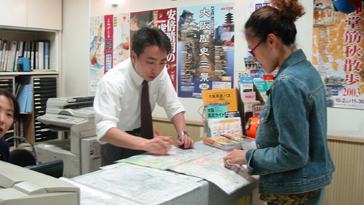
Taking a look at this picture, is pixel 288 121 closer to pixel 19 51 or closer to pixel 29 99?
pixel 29 99

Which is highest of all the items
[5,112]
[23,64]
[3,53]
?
[3,53]

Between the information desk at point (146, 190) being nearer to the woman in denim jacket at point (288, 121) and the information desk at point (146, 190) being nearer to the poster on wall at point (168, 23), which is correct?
the woman in denim jacket at point (288, 121)

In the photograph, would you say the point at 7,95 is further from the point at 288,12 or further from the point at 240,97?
the point at 240,97

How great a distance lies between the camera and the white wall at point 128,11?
2.47 metres

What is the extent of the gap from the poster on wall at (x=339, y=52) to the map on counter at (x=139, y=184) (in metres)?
1.75

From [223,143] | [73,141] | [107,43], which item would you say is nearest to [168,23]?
[107,43]

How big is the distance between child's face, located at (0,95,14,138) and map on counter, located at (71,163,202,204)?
0.43 metres

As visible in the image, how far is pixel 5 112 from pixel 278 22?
120cm

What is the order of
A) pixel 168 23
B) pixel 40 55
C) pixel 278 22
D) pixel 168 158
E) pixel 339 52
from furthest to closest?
pixel 40 55 → pixel 168 23 → pixel 339 52 → pixel 168 158 → pixel 278 22

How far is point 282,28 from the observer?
115 centimetres

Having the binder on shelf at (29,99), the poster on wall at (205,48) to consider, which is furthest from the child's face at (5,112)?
the binder on shelf at (29,99)

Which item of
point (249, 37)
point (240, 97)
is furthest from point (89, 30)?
point (249, 37)

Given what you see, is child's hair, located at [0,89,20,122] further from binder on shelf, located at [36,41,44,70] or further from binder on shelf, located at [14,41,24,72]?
binder on shelf, located at [36,41,44,70]

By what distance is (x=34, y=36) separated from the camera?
4.41m
